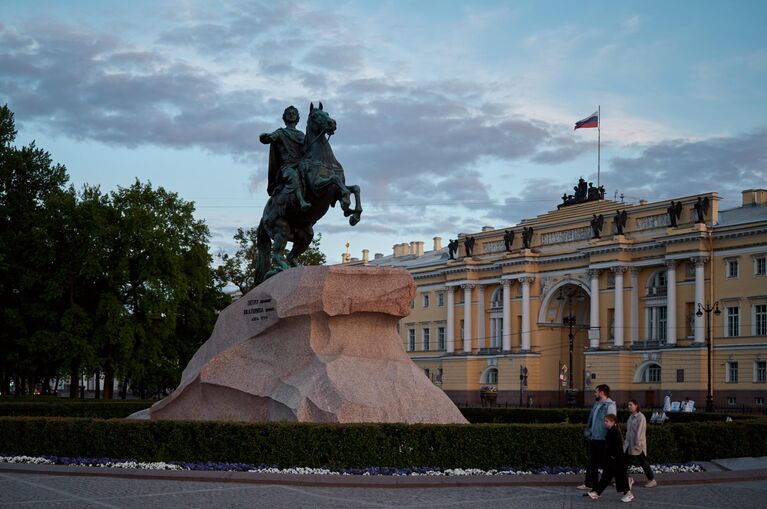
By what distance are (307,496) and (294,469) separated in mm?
2138

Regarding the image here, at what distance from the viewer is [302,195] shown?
18.9 meters

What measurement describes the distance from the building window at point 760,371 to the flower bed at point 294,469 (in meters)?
53.7

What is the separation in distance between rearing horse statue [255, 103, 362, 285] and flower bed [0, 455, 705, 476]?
4.64 metres

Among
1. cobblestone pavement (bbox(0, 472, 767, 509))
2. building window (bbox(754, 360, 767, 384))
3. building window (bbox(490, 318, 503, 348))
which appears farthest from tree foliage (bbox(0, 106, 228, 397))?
building window (bbox(490, 318, 503, 348))

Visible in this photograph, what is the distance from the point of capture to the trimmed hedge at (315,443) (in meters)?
15.6

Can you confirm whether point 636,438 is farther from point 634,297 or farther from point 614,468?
point 634,297

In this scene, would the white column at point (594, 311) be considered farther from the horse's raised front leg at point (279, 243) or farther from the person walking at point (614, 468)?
the person walking at point (614, 468)

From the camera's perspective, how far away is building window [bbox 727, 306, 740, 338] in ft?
230

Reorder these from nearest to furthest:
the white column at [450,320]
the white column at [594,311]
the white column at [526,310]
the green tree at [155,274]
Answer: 1. the green tree at [155,274]
2. the white column at [594,311]
3. the white column at [526,310]
4. the white column at [450,320]

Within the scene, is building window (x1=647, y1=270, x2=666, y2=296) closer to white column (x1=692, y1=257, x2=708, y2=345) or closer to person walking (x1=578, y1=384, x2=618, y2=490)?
white column (x1=692, y1=257, x2=708, y2=345)

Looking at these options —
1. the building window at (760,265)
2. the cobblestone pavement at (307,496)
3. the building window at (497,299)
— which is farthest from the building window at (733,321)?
the cobblestone pavement at (307,496)

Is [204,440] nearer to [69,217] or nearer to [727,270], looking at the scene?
[69,217]

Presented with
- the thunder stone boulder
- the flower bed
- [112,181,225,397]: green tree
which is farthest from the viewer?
[112,181,225,397]: green tree

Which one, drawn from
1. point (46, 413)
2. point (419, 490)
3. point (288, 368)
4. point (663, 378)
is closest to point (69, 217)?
point (46, 413)
